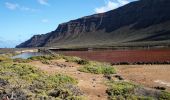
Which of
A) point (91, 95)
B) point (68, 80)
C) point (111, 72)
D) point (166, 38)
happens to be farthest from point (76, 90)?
point (166, 38)

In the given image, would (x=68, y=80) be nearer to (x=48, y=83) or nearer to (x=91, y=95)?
(x=48, y=83)

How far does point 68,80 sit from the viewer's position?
26375mm

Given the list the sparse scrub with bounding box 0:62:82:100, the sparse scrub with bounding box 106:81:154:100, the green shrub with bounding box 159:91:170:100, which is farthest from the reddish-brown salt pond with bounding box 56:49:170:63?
the green shrub with bounding box 159:91:170:100

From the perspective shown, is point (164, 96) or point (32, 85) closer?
point (164, 96)

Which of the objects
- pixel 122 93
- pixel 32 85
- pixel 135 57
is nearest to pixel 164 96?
pixel 122 93

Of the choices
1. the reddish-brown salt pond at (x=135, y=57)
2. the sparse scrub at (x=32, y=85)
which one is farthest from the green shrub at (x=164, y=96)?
the reddish-brown salt pond at (x=135, y=57)

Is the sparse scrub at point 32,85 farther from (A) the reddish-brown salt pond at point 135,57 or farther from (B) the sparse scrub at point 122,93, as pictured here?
(A) the reddish-brown salt pond at point 135,57

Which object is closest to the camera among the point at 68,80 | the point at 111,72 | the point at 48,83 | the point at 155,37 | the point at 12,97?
the point at 12,97

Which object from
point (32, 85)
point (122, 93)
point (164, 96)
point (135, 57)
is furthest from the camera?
point (135, 57)

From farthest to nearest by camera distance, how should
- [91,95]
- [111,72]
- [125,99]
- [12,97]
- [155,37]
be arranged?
[155,37] → [111,72] → [91,95] → [125,99] → [12,97]

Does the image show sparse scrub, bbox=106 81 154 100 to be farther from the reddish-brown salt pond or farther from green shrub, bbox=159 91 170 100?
the reddish-brown salt pond

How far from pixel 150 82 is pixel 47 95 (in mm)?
9277

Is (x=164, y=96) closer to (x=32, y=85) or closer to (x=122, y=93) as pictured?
(x=122, y=93)

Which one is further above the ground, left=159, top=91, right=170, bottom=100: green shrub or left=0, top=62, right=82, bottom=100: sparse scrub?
left=0, top=62, right=82, bottom=100: sparse scrub
